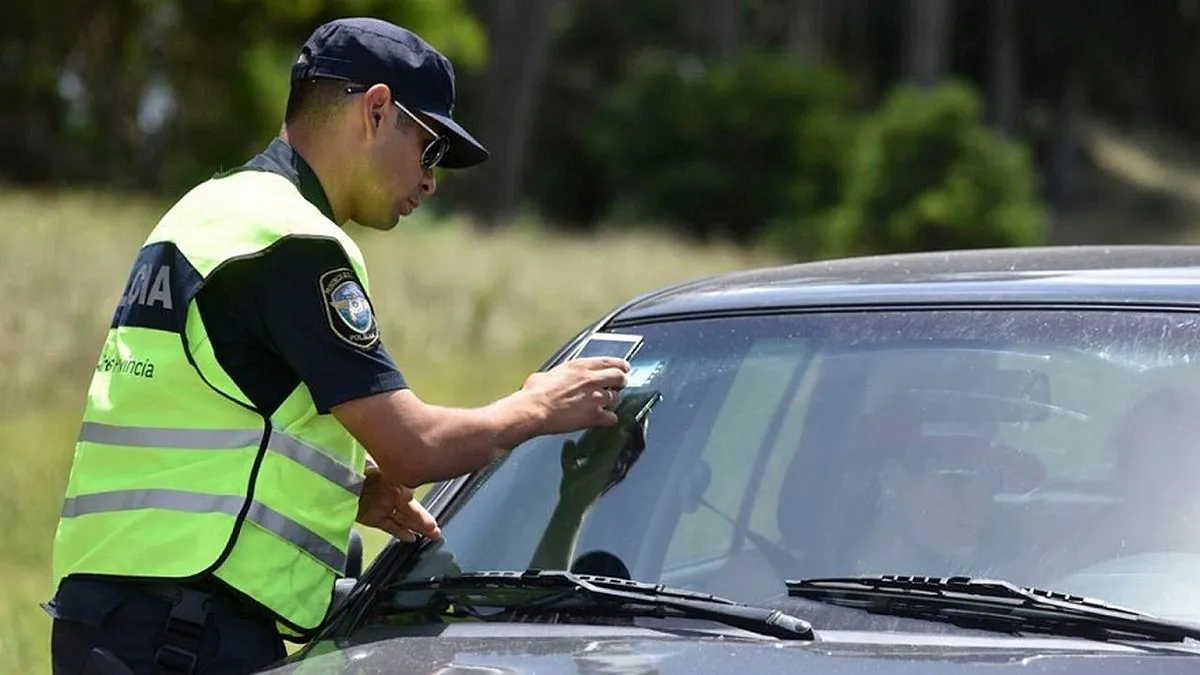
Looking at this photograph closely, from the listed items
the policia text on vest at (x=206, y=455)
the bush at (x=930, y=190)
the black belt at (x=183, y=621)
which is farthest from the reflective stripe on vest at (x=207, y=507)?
the bush at (x=930, y=190)

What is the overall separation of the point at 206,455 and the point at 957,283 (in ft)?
4.24

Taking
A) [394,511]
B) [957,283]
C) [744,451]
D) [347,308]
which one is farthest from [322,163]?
[957,283]

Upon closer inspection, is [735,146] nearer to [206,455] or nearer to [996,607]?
[206,455]

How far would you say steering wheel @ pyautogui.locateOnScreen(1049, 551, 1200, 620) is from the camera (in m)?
2.71

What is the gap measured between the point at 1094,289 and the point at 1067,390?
0.18m

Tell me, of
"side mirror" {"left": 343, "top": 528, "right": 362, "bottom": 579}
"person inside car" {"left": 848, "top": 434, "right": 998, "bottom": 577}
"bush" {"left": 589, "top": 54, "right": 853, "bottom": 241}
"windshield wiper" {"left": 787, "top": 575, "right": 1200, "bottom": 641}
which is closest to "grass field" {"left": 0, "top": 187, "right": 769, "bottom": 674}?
"side mirror" {"left": 343, "top": 528, "right": 362, "bottom": 579}

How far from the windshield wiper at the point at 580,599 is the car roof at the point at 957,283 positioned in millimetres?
624

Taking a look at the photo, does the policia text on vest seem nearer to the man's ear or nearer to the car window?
the man's ear

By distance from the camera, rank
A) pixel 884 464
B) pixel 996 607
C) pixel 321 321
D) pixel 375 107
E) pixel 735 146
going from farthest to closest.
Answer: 1. pixel 735 146
2. pixel 884 464
3. pixel 375 107
4. pixel 321 321
5. pixel 996 607

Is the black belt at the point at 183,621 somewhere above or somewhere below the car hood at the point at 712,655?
below

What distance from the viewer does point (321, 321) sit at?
2.82 m

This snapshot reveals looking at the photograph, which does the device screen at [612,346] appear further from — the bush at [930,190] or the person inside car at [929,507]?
the bush at [930,190]

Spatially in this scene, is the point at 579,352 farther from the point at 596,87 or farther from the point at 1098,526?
the point at 596,87

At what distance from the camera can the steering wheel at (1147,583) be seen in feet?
8.87
